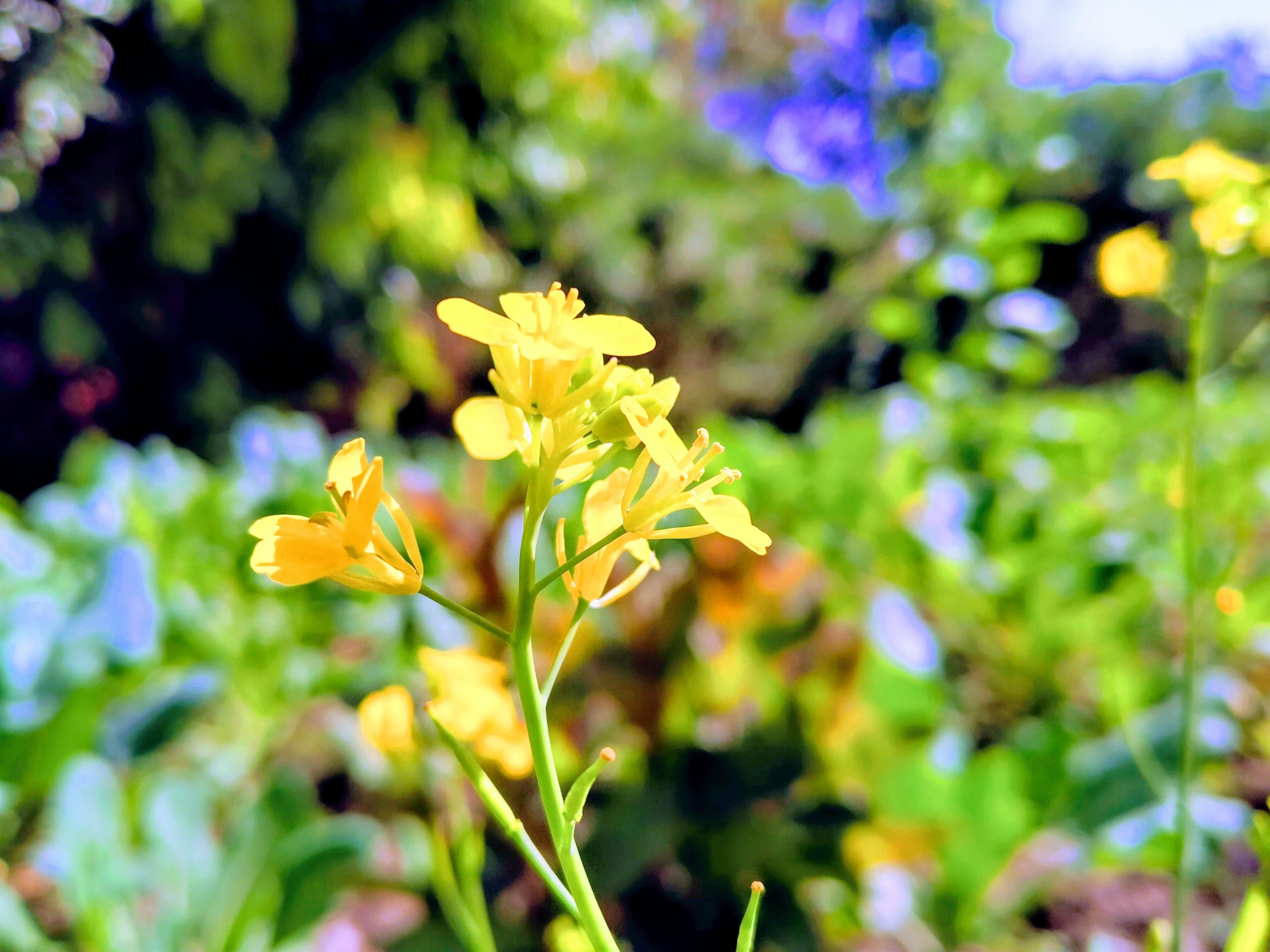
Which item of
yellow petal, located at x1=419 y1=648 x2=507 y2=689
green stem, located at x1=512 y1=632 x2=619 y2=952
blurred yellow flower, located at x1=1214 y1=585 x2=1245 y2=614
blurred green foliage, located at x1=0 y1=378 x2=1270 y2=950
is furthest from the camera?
blurred green foliage, located at x1=0 y1=378 x2=1270 y2=950

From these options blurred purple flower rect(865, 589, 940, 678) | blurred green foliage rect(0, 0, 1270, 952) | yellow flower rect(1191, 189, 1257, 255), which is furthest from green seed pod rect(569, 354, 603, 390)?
blurred purple flower rect(865, 589, 940, 678)

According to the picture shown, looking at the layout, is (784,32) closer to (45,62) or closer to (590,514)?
(45,62)

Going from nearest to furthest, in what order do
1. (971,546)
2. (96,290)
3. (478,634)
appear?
(478,634)
(971,546)
(96,290)

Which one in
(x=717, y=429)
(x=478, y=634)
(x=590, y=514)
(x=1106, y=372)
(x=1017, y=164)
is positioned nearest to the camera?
(x=590, y=514)

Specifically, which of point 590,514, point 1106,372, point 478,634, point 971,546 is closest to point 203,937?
point 478,634

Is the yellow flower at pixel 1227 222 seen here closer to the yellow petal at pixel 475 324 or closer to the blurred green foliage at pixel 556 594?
the blurred green foliage at pixel 556 594

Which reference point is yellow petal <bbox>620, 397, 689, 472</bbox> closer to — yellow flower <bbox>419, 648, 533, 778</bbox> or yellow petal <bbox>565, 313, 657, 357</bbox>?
yellow petal <bbox>565, 313, 657, 357</bbox>
